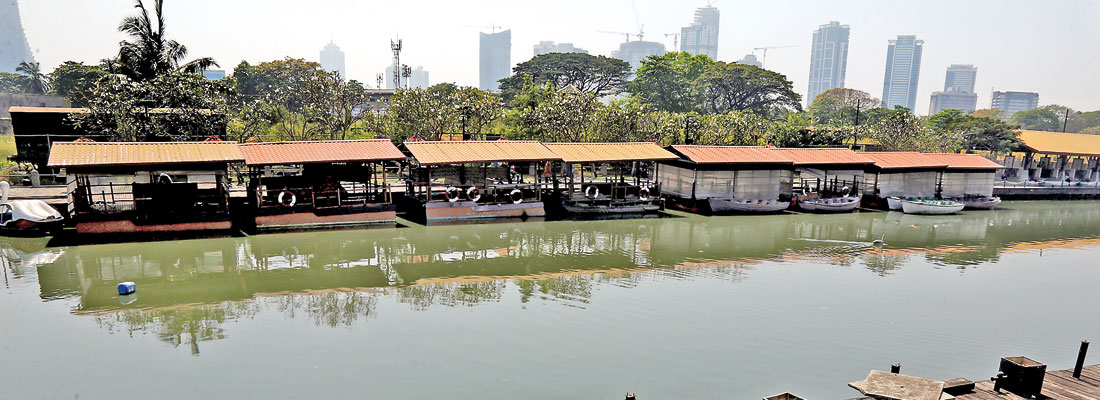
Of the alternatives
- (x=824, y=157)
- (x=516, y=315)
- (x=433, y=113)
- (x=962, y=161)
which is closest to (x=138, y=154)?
(x=516, y=315)

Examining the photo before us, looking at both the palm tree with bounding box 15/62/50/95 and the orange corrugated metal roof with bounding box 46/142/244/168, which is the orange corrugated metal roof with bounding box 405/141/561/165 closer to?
the orange corrugated metal roof with bounding box 46/142/244/168

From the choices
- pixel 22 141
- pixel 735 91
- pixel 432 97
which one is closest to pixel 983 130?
pixel 735 91

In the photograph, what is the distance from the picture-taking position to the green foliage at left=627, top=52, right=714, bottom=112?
2411 inches

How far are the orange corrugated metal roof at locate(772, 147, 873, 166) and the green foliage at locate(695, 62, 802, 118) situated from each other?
3678cm

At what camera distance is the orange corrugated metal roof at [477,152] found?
21906 millimetres

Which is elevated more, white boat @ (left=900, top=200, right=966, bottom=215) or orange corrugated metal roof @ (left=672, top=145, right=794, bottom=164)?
orange corrugated metal roof @ (left=672, top=145, right=794, bottom=164)

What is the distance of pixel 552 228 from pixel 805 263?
9129 millimetres

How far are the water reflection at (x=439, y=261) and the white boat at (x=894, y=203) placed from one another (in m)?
3.30

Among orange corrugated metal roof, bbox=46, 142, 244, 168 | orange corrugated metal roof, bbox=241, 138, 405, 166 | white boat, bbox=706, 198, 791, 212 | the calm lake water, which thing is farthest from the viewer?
white boat, bbox=706, 198, 791, 212

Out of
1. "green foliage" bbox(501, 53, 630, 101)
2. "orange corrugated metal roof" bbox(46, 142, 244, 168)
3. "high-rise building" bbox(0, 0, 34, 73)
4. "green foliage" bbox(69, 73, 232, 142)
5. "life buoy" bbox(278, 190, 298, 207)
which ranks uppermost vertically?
"high-rise building" bbox(0, 0, 34, 73)

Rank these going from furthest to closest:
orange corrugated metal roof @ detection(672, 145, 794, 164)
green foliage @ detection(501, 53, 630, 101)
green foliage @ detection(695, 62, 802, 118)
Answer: green foliage @ detection(501, 53, 630, 101) < green foliage @ detection(695, 62, 802, 118) < orange corrugated metal roof @ detection(672, 145, 794, 164)

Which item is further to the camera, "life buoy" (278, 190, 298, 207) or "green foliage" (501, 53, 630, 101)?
"green foliage" (501, 53, 630, 101)

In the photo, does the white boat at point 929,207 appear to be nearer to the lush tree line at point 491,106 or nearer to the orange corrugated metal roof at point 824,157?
the orange corrugated metal roof at point 824,157

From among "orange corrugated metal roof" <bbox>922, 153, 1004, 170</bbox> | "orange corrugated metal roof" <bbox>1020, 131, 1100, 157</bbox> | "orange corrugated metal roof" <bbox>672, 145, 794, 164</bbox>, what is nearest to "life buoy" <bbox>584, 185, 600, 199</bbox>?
"orange corrugated metal roof" <bbox>672, 145, 794, 164</bbox>
